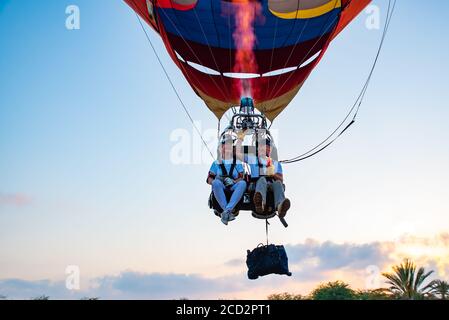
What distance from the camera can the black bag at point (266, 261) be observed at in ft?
46.1

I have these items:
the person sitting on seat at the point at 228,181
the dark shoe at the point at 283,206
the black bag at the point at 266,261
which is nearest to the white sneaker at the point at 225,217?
the person sitting on seat at the point at 228,181

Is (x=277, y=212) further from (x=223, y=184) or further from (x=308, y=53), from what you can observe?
(x=308, y=53)

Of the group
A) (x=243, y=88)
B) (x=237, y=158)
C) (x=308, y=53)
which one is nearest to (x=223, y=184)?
(x=237, y=158)

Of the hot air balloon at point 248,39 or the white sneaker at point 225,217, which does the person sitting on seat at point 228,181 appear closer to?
the white sneaker at point 225,217

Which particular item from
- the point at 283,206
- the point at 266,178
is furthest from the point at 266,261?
the point at 266,178

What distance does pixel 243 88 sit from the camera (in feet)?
59.3

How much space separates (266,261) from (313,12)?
7022 mm

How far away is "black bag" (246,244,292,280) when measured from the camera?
46.1ft

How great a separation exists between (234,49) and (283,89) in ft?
5.89

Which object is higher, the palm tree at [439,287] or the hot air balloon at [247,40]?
the hot air balloon at [247,40]

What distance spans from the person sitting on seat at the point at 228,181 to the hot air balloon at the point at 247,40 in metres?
2.68

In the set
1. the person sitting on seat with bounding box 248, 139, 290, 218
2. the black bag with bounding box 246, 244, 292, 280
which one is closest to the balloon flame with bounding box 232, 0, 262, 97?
the person sitting on seat with bounding box 248, 139, 290, 218

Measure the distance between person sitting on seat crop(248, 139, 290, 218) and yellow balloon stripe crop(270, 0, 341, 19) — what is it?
436 cm

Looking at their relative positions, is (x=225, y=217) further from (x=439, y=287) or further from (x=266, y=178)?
(x=439, y=287)
